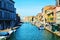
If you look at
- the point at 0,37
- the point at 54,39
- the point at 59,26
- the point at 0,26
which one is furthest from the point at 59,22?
the point at 0,37

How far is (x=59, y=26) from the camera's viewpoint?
5306 cm

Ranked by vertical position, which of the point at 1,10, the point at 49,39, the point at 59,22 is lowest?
the point at 49,39

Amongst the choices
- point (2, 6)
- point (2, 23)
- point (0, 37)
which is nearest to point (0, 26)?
point (2, 23)

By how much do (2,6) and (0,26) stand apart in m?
6.82

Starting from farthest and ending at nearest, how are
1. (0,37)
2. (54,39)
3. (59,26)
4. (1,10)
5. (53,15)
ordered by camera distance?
(53,15)
(1,10)
(59,26)
(54,39)
(0,37)

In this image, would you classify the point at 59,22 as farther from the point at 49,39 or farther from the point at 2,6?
the point at 2,6

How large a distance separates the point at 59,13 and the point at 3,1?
1726 cm

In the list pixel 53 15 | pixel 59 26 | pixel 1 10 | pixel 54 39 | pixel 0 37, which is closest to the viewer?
pixel 0 37

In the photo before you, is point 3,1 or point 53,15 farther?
point 53,15

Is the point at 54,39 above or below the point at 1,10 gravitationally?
below

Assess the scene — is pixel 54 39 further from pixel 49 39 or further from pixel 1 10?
pixel 1 10

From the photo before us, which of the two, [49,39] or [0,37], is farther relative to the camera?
[49,39]

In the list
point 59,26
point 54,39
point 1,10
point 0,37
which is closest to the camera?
point 0,37

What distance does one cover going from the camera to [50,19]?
68.4m
